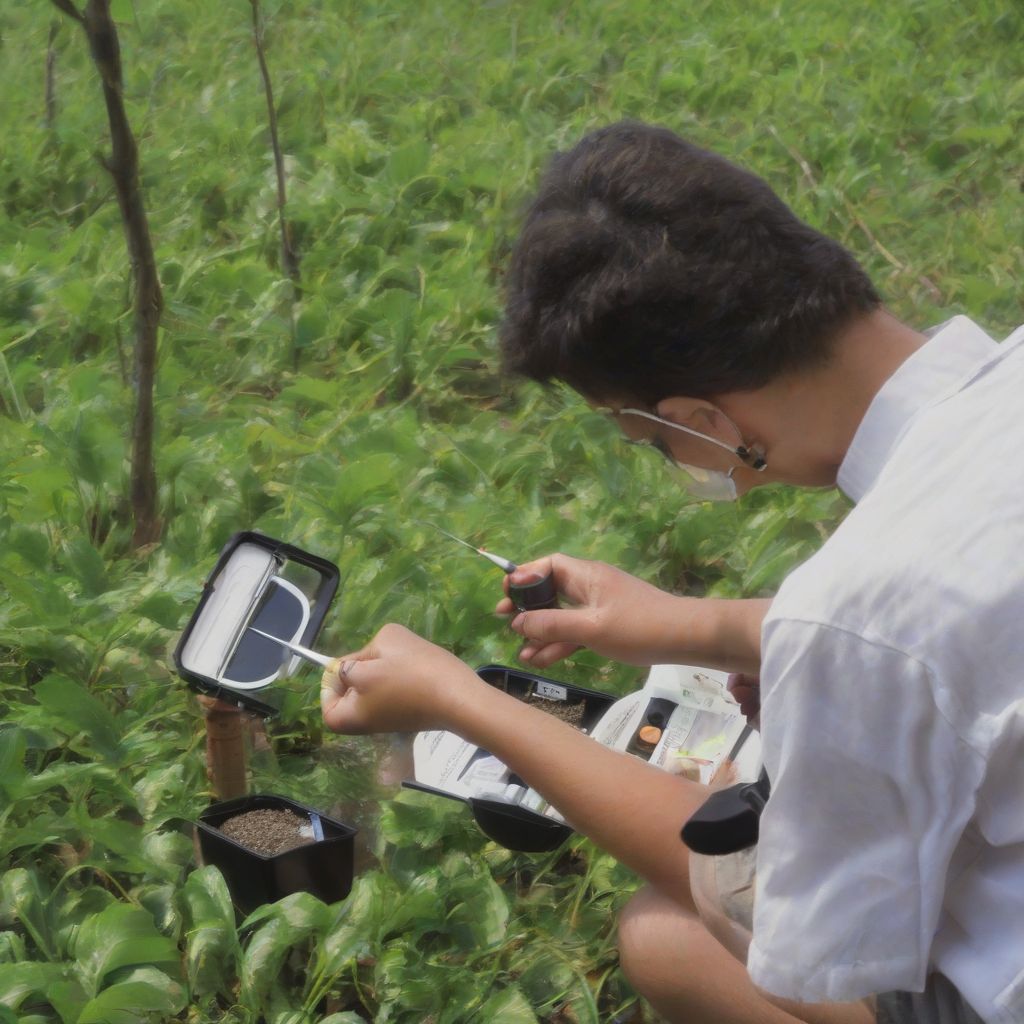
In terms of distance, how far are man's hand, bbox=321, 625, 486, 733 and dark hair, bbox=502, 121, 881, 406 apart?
0.38 m

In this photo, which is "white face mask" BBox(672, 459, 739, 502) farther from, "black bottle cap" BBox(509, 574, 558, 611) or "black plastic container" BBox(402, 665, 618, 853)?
"black plastic container" BBox(402, 665, 618, 853)

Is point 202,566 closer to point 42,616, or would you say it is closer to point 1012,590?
point 42,616

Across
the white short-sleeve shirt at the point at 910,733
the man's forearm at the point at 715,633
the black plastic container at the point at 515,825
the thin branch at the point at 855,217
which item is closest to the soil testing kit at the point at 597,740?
the black plastic container at the point at 515,825

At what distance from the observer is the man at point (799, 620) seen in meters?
1.18

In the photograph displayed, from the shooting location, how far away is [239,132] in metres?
4.34

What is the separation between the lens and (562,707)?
225cm

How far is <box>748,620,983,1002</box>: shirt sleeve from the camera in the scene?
3.91 feet

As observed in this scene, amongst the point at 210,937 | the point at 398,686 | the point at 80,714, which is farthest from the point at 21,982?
the point at 398,686

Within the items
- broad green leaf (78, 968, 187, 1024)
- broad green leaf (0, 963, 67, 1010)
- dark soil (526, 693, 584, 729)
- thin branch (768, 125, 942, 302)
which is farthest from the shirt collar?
thin branch (768, 125, 942, 302)

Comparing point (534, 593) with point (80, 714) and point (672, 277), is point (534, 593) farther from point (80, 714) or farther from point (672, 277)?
point (80, 714)

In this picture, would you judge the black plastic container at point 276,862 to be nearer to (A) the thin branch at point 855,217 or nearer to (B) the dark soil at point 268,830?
(B) the dark soil at point 268,830

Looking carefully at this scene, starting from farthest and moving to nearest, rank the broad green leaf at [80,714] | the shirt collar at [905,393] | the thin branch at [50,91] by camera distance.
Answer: the thin branch at [50,91] → the broad green leaf at [80,714] → the shirt collar at [905,393]

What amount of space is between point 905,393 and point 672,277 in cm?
29

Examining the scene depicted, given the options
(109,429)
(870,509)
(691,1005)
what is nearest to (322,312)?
(109,429)
